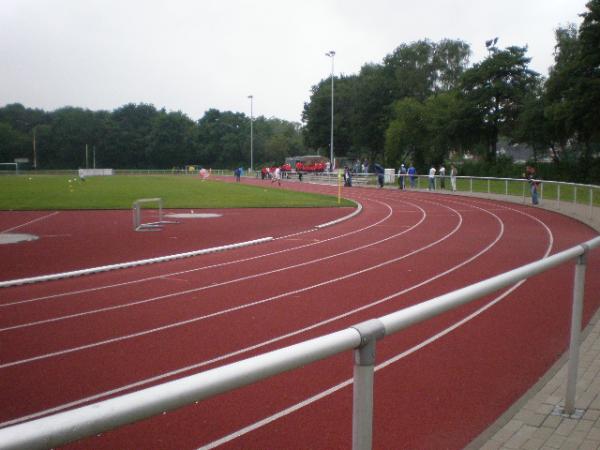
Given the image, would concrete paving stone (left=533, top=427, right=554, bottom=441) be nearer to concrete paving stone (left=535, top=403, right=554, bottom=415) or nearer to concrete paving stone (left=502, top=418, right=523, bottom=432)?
concrete paving stone (left=502, top=418, right=523, bottom=432)

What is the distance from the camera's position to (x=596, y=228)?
59.9ft

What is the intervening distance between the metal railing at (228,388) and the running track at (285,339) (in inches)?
87.2

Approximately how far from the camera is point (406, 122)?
219ft

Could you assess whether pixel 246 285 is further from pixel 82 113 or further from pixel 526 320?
pixel 82 113

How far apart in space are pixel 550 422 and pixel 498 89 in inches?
2296

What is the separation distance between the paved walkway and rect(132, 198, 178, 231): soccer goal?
1374 cm

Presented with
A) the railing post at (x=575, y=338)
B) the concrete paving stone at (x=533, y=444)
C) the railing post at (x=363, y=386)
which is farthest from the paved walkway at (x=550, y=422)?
the railing post at (x=363, y=386)

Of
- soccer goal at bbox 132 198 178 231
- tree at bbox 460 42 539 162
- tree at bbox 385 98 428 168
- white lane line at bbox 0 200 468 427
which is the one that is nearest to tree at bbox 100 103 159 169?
tree at bbox 385 98 428 168

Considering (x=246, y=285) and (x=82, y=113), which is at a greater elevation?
(x=82, y=113)

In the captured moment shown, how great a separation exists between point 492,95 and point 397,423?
58.5m

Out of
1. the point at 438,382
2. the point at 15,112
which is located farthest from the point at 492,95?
the point at 15,112

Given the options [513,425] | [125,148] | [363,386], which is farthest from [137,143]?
[363,386]

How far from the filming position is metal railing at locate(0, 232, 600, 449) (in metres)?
1.38

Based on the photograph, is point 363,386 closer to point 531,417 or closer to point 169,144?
point 531,417
